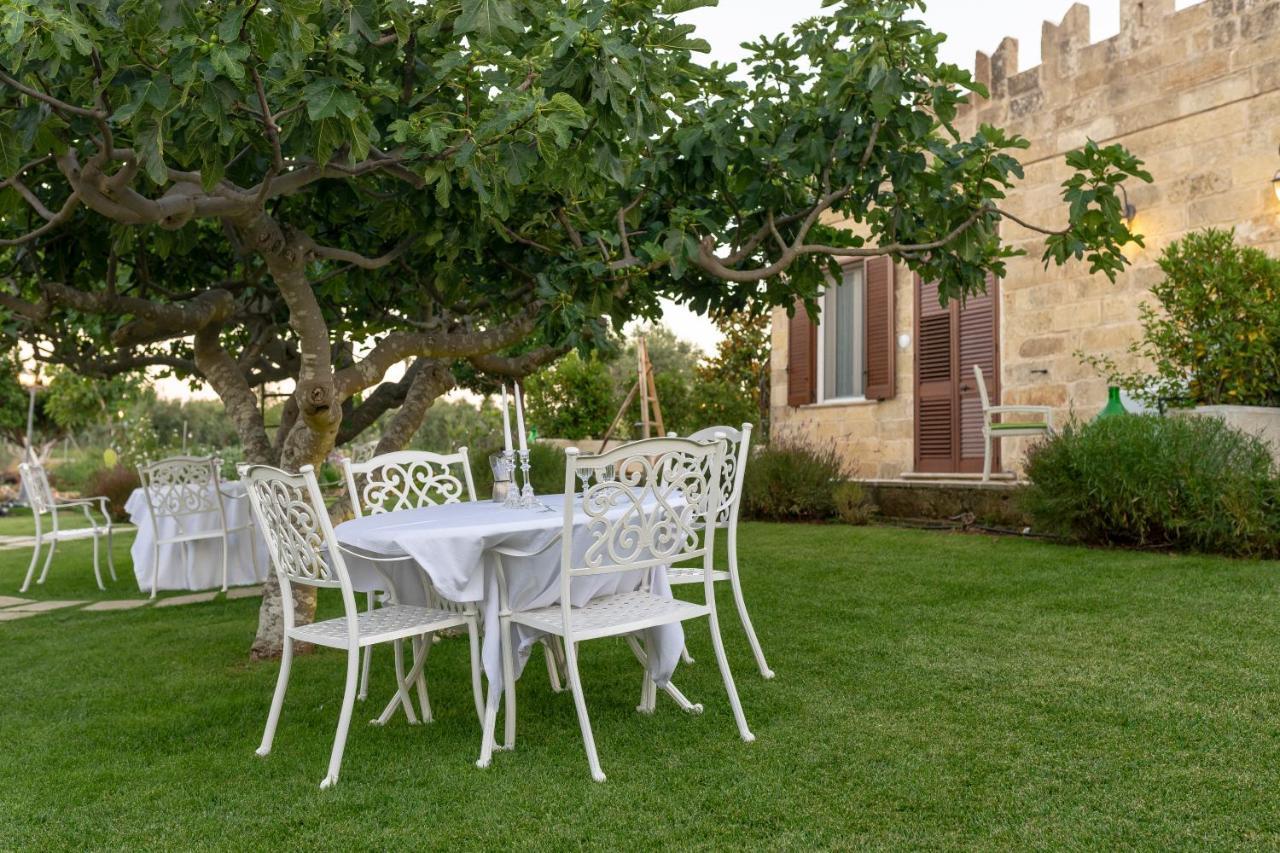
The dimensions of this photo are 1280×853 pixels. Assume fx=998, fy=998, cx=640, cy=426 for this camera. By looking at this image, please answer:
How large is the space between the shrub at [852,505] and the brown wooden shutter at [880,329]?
1686mm

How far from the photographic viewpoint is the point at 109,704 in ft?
12.2

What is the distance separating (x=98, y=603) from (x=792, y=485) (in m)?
5.37

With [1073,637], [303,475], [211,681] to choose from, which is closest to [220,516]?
[211,681]

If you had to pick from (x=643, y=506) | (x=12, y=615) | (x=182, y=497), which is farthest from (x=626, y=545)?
(x=12, y=615)

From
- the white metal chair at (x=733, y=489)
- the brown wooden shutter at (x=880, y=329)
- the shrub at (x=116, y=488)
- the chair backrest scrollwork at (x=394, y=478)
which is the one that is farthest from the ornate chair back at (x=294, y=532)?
the shrub at (x=116, y=488)

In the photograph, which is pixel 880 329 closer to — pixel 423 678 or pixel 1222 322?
pixel 1222 322

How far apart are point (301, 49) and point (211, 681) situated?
2.69m

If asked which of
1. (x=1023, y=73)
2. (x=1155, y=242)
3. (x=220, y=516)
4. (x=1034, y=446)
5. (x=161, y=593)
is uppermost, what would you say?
(x=1023, y=73)

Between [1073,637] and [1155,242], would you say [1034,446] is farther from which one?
[1073,637]

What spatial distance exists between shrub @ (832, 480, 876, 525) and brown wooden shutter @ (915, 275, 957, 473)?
4.16 ft

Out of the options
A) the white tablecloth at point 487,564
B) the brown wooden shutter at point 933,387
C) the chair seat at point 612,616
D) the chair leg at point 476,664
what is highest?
the brown wooden shutter at point 933,387

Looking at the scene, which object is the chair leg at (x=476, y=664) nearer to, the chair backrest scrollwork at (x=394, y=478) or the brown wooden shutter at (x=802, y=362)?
the chair backrest scrollwork at (x=394, y=478)

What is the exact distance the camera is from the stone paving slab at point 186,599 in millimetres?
6227

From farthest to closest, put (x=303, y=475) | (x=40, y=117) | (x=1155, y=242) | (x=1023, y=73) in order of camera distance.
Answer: (x=1023, y=73)
(x=1155, y=242)
(x=303, y=475)
(x=40, y=117)
